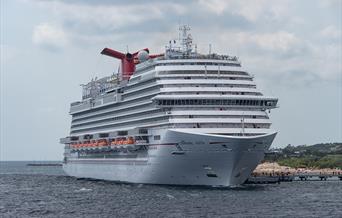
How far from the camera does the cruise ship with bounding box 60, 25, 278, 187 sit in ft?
278

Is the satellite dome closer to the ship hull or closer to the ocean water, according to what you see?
the ocean water

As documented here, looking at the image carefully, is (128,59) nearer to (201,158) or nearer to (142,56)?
(142,56)

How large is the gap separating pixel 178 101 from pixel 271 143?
41.5ft

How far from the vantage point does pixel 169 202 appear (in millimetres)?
76375

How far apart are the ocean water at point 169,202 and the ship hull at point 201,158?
137cm

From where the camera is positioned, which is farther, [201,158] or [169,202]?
[201,158]

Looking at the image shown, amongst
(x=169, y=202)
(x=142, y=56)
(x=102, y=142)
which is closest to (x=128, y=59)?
(x=142, y=56)

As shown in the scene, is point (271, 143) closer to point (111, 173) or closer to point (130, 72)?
point (111, 173)

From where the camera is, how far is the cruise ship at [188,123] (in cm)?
8469

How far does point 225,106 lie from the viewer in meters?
88.1

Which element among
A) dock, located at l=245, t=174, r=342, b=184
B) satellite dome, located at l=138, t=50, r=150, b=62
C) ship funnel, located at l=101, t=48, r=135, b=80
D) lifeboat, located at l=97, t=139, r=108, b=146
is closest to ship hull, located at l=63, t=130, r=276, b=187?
lifeboat, located at l=97, t=139, r=108, b=146

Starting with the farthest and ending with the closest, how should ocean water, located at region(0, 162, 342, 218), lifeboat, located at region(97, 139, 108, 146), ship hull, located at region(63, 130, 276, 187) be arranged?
1. lifeboat, located at region(97, 139, 108, 146)
2. ship hull, located at region(63, 130, 276, 187)
3. ocean water, located at region(0, 162, 342, 218)

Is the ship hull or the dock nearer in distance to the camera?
the ship hull

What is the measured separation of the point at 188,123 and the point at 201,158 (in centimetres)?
443
